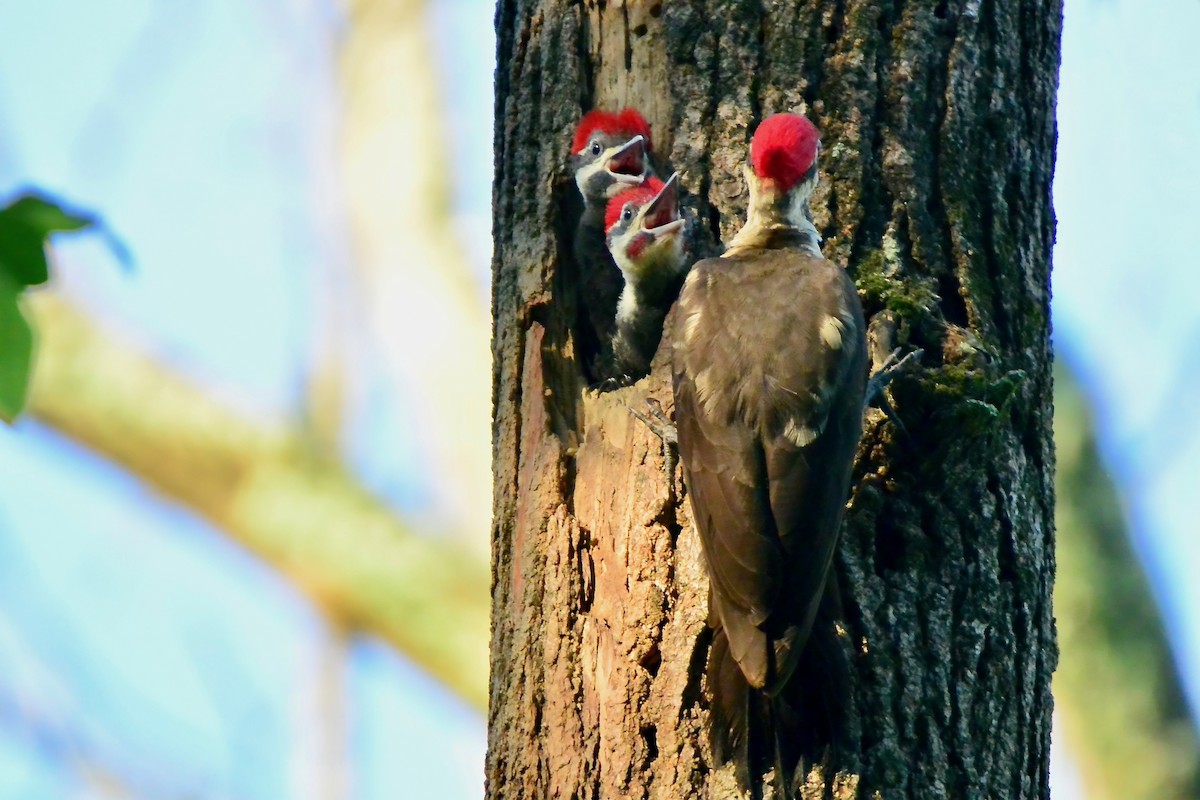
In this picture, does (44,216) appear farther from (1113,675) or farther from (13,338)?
(1113,675)

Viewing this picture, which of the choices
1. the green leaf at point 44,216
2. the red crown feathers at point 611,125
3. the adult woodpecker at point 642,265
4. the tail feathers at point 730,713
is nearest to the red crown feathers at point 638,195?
the adult woodpecker at point 642,265

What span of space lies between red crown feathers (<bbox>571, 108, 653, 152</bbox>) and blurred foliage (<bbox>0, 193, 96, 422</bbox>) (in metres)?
1.74

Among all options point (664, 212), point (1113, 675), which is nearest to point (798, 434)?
point (664, 212)

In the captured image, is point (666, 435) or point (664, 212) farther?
point (664, 212)

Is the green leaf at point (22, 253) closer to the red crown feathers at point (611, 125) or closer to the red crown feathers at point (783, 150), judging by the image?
the red crown feathers at point (783, 150)

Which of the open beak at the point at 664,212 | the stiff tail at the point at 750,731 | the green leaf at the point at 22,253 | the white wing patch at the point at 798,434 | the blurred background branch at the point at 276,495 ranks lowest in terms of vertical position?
the stiff tail at the point at 750,731

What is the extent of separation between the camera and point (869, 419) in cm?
309

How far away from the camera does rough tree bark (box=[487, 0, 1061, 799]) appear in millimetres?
2887

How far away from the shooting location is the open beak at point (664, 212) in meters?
3.33

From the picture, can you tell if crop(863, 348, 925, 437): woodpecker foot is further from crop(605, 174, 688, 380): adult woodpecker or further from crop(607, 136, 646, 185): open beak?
crop(607, 136, 646, 185): open beak

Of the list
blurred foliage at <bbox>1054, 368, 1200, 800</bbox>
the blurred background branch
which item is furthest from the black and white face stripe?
the blurred background branch

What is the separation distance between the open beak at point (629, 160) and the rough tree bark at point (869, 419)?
0.06m

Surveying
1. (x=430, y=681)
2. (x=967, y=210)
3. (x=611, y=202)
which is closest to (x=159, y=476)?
(x=430, y=681)

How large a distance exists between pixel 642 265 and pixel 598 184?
0.73ft
